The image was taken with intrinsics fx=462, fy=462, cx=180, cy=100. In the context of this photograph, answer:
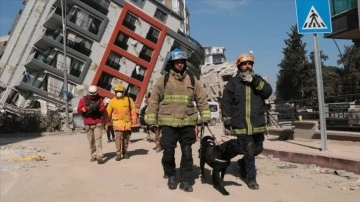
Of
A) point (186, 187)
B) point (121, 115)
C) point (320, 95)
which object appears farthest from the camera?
point (121, 115)

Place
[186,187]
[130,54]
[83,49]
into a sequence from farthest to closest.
Answer: [130,54] → [83,49] → [186,187]

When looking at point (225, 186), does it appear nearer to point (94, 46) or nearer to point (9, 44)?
point (94, 46)

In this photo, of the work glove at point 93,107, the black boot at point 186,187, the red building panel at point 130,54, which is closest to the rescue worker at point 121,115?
the work glove at point 93,107

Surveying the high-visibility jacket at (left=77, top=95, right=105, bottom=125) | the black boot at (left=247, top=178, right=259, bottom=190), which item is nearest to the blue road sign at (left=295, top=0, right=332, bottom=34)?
the black boot at (left=247, top=178, right=259, bottom=190)

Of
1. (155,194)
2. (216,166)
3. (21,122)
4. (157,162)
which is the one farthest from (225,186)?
(21,122)

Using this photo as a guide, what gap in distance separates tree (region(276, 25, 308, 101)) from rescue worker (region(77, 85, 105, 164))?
5118cm

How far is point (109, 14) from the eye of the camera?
47156mm

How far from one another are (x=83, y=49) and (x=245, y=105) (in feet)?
135

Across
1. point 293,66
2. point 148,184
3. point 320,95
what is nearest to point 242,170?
point 148,184

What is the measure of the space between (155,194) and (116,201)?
0.60m

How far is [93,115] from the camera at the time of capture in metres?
10.6

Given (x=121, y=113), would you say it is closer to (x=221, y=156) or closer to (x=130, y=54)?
(x=221, y=156)

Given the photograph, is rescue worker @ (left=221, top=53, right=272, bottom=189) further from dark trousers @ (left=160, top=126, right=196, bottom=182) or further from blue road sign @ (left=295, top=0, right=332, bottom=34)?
blue road sign @ (left=295, top=0, right=332, bottom=34)

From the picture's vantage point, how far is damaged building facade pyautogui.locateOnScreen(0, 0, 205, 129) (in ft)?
145
